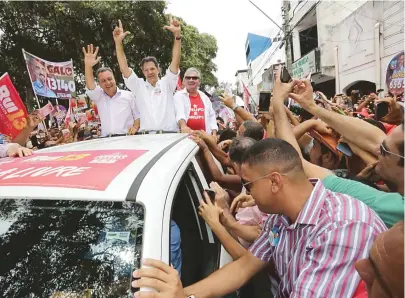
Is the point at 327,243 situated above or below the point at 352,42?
below

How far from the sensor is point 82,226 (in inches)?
56.0

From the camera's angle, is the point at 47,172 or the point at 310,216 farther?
the point at 47,172

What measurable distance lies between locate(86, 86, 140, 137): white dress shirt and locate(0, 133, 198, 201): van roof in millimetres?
2169

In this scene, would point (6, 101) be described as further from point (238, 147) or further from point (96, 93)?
point (238, 147)

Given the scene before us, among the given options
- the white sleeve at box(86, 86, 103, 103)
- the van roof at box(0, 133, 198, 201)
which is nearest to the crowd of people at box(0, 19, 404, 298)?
the van roof at box(0, 133, 198, 201)

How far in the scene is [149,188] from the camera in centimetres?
145

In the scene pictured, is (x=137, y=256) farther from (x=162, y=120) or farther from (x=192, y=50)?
(x=192, y=50)

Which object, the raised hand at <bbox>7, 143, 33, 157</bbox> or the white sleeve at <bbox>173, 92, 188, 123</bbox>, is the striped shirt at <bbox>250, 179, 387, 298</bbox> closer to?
the raised hand at <bbox>7, 143, 33, 157</bbox>

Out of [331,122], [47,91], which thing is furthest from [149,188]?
[47,91]

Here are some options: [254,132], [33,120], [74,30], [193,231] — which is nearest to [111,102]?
[33,120]

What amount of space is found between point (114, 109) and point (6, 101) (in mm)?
1918

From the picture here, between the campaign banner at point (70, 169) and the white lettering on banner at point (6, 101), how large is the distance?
11.5ft

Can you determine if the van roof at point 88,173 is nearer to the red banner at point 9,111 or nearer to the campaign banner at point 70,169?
the campaign banner at point 70,169

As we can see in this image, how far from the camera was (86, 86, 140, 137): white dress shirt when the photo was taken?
4.23 meters
